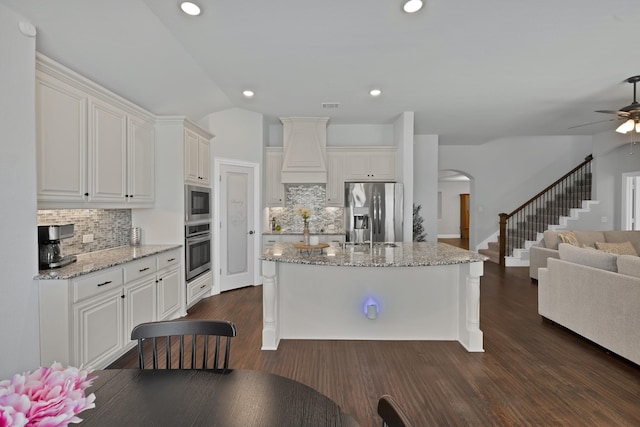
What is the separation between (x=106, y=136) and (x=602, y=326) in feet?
16.1

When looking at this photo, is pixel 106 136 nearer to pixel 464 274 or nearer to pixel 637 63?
pixel 464 274

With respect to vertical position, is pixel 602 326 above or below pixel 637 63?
below

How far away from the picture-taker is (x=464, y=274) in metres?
3.22

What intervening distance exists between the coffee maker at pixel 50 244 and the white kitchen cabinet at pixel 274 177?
142 inches

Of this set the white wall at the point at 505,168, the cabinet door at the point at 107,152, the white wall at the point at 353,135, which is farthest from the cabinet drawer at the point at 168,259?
the white wall at the point at 505,168

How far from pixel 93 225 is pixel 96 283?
1.14m

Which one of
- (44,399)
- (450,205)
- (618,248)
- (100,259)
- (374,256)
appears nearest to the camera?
(44,399)

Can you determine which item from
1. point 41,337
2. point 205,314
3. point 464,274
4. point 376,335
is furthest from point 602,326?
point 41,337

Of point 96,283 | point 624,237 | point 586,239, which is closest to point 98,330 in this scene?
point 96,283

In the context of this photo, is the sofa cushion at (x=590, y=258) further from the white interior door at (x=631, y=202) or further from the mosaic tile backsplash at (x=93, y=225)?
the white interior door at (x=631, y=202)

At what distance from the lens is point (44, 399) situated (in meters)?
0.69

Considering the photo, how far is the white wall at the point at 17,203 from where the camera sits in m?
2.05

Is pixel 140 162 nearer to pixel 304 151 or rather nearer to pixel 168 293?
pixel 168 293

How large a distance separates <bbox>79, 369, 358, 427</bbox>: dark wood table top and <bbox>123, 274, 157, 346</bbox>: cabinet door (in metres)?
1.99
